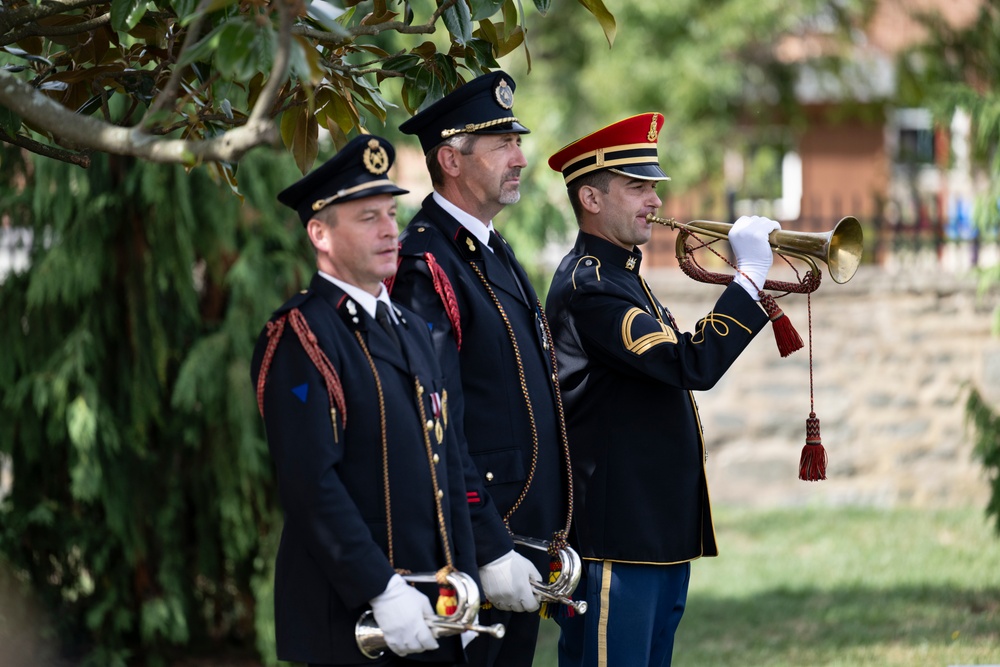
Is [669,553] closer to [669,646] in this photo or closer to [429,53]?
[669,646]

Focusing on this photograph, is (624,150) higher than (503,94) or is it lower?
lower

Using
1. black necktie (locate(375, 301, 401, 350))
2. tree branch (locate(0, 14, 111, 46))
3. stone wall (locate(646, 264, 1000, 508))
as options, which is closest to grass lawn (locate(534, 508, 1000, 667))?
stone wall (locate(646, 264, 1000, 508))

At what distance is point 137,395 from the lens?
5637 mm

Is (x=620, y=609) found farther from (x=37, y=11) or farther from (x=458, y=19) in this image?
(x=37, y=11)

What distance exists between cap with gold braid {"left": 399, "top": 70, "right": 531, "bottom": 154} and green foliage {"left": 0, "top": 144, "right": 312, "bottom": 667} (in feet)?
7.55

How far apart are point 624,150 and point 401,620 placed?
1.63 m

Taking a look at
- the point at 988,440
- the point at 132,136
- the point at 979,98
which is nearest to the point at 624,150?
the point at 132,136

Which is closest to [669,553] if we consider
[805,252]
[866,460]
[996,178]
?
[805,252]

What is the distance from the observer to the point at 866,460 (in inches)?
371

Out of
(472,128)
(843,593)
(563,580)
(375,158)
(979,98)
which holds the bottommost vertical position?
(843,593)

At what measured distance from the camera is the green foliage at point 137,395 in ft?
18.2

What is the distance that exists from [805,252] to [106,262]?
3.21m

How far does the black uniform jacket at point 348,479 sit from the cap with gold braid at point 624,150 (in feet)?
3.41

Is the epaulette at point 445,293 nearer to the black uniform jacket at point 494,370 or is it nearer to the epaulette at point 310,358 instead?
the black uniform jacket at point 494,370
